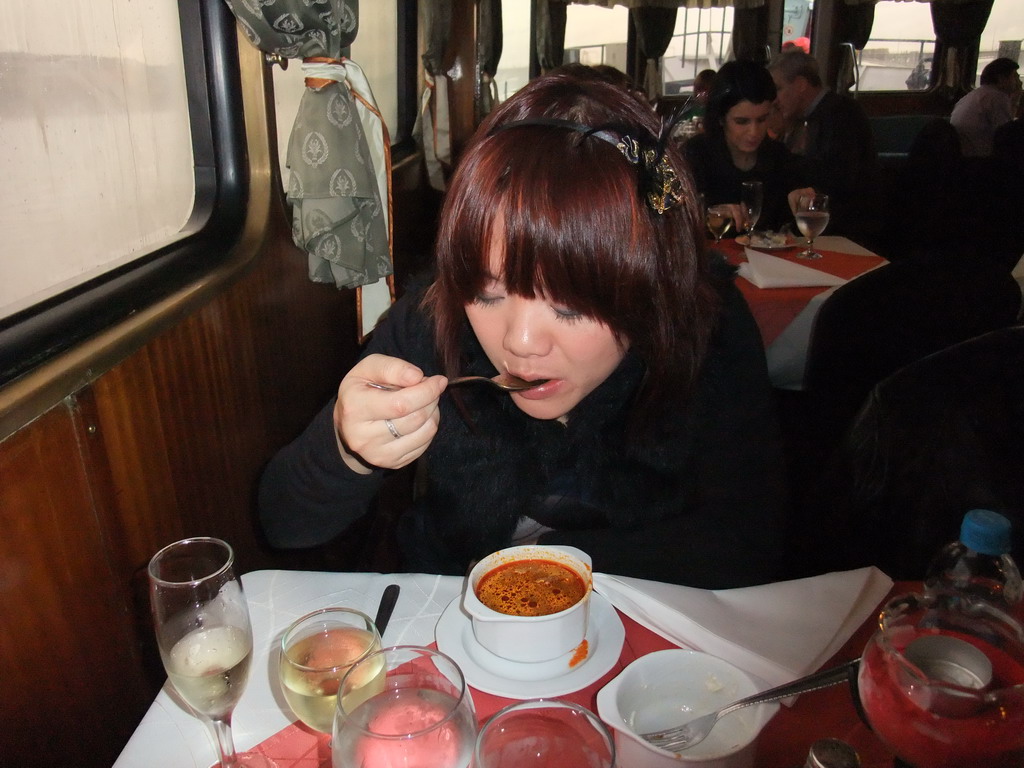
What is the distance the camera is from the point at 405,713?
0.68m

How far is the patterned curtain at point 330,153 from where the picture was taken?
2.12 metres

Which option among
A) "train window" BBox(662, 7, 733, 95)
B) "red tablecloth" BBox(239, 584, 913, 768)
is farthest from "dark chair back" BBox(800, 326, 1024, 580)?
"train window" BBox(662, 7, 733, 95)

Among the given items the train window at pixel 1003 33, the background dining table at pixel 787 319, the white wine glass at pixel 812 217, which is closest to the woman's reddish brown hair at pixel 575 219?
the background dining table at pixel 787 319

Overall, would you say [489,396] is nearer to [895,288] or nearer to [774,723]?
[774,723]

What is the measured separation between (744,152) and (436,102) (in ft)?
7.68

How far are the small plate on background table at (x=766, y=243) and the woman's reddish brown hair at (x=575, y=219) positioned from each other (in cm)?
215

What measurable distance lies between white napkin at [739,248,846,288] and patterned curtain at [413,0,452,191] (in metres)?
2.86

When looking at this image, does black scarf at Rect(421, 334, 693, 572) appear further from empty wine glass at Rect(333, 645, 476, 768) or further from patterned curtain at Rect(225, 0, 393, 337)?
patterned curtain at Rect(225, 0, 393, 337)

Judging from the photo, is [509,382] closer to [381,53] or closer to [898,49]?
[381,53]

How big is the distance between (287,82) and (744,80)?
2.36 m

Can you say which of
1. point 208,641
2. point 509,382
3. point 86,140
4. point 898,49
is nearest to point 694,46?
point 898,49

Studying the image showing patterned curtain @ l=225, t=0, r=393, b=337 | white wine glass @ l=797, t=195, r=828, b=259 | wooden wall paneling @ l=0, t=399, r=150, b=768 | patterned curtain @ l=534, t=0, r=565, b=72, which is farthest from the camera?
patterned curtain @ l=534, t=0, r=565, b=72

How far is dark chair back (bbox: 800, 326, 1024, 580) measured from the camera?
1237 mm

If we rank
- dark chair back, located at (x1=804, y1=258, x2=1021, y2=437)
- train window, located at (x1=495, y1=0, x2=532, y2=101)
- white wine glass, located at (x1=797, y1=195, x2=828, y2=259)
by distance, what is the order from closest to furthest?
dark chair back, located at (x1=804, y1=258, x2=1021, y2=437), white wine glass, located at (x1=797, y1=195, x2=828, y2=259), train window, located at (x1=495, y1=0, x2=532, y2=101)
